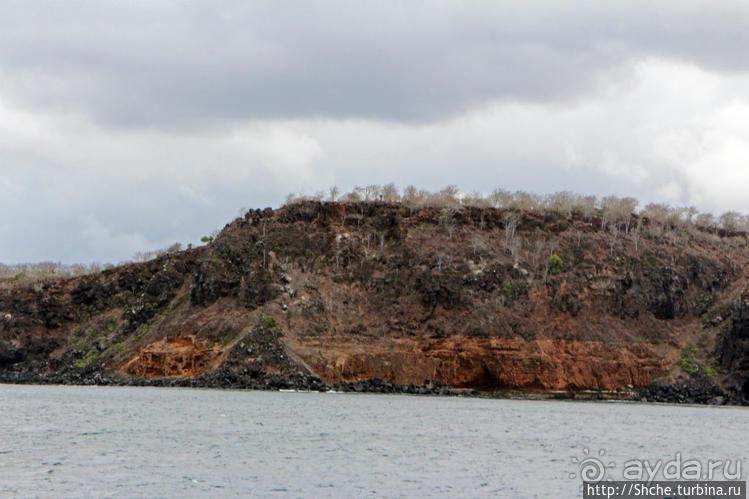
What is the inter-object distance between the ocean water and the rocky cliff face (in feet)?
75.1

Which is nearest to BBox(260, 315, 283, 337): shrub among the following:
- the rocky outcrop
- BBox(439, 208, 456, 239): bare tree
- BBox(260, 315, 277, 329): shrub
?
BBox(260, 315, 277, 329): shrub

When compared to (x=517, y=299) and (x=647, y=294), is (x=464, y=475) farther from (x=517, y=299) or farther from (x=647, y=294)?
(x=647, y=294)

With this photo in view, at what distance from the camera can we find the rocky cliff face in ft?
363

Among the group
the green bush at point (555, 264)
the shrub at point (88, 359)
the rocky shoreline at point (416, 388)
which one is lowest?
the rocky shoreline at point (416, 388)

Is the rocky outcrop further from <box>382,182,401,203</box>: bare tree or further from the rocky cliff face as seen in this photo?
<box>382,182,401,203</box>: bare tree

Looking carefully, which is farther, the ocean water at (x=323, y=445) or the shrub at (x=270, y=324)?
the shrub at (x=270, y=324)

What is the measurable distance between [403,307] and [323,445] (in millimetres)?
67581

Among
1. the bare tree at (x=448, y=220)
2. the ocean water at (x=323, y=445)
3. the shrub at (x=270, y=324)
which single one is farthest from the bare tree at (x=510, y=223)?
the ocean water at (x=323, y=445)

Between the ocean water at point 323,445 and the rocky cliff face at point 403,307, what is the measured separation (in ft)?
75.1

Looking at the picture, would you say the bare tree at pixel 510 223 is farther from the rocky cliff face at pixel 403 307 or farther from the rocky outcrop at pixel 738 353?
the rocky outcrop at pixel 738 353

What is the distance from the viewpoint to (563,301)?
4771 inches

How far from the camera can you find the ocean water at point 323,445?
38594 mm

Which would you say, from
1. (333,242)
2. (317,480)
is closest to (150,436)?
(317,480)

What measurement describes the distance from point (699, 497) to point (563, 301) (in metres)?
87.4
